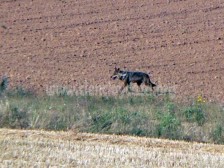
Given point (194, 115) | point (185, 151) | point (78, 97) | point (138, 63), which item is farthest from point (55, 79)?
point (185, 151)

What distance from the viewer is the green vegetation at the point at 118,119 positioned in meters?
14.2

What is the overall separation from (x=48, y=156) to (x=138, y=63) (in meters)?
14.6

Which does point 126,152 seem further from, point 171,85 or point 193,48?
point 193,48

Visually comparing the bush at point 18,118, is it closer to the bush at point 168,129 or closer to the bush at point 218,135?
the bush at point 168,129

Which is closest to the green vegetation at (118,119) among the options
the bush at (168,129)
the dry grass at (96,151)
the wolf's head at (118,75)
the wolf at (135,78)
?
the bush at (168,129)

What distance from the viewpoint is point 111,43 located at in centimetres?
2703

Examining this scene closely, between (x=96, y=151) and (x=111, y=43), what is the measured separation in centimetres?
1549

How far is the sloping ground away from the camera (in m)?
23.7

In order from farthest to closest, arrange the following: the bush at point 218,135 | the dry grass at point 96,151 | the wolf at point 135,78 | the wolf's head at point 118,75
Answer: the wolf's head at point 118,75 < the wolf at point 135,78 < the bush at point 218,135 < the dry grass at point 96,151

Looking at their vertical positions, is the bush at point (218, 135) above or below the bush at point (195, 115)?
below

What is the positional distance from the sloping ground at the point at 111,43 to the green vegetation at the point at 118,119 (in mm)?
5569

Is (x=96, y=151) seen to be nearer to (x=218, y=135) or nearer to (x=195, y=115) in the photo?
(x=218, y=135)

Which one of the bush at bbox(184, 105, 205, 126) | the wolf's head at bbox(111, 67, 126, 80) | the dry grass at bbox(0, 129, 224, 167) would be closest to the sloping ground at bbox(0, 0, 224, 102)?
the wolf's head at bbox(111, 67, 126, 80)

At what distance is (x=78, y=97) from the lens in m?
17.3
